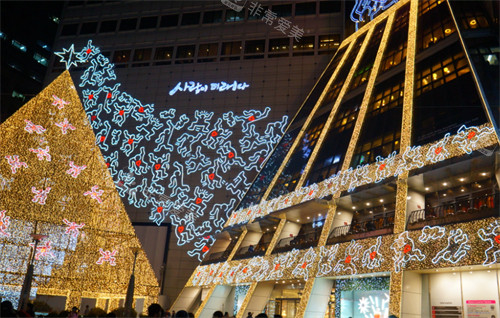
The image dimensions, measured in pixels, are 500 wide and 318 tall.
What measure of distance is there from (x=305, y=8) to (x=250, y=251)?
19.1 meters

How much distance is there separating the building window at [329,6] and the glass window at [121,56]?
49.7ft

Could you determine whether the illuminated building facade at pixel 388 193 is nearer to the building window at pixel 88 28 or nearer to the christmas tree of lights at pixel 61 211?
the christmas tree of lights at pixel 61 211

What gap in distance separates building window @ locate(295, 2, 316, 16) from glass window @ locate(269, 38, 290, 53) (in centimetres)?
240

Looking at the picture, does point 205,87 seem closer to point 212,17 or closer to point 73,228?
point 212,17

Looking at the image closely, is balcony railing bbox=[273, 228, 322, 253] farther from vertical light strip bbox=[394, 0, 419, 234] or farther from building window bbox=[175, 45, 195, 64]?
building window bbox=[175, 45, 195, 64]

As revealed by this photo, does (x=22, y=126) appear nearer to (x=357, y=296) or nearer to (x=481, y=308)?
(x=357, y=296)

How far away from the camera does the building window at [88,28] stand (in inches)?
1383

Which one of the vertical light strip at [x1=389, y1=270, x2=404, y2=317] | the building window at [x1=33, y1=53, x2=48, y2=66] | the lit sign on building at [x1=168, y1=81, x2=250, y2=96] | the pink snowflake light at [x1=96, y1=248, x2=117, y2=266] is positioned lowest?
the vertical light strip at [x1=389, y1=270, x2=404, y2=317]

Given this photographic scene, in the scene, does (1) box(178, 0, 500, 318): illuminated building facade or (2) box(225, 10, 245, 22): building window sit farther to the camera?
(2) box(225, 10, 245, 22): building window

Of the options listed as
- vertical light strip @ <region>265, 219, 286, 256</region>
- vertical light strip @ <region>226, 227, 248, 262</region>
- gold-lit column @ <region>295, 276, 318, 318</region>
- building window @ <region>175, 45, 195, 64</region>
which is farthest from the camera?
building window @ <region>175, 45, 195, 64</region>

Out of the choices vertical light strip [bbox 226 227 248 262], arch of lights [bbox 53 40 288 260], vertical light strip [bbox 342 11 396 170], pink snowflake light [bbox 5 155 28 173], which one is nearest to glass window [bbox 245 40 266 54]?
arch of lights [bbox 53 40 288 260]

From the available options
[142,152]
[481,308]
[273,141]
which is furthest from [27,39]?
[481,308]

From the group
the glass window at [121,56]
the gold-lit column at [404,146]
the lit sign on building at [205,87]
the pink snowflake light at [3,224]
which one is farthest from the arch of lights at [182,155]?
the gold-lit column at [404,146]

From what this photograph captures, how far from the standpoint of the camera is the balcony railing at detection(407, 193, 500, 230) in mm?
11203
